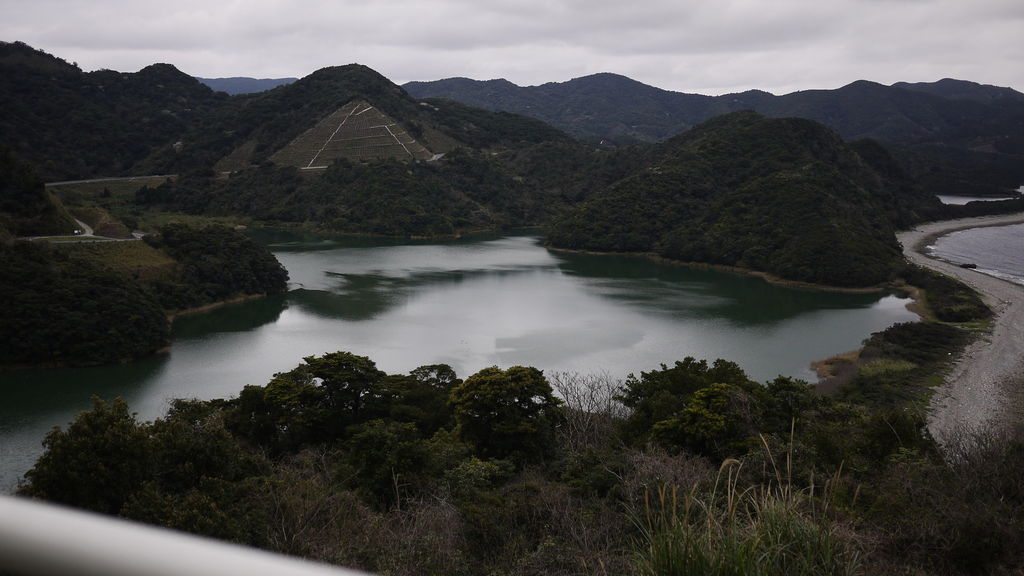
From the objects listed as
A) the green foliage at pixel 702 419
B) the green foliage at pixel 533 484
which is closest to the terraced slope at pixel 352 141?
the green foliage at pixel 533 484

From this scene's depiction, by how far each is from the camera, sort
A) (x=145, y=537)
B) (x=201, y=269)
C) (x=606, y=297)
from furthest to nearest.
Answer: (x=606, y=297)
(x=201, y=269)
(x=145, y=537)

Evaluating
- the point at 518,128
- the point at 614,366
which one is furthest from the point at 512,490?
the point at 518,128

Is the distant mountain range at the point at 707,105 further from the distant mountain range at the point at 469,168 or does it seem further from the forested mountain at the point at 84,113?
the forested mountain at the point at 84,113

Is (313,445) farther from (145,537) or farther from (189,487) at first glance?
(145,537)

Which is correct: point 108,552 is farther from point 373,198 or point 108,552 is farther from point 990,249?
point 990,249

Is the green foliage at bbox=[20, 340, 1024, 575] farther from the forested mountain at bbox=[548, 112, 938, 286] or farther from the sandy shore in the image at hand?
the forested mountain at bbox=[548, 112, 938, 286]

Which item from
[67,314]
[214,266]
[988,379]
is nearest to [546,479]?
[988,379]

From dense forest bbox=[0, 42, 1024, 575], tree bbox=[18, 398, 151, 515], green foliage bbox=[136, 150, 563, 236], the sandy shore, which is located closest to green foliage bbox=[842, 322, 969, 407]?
dense forest bbox=[0, 42, 1024, 575]
